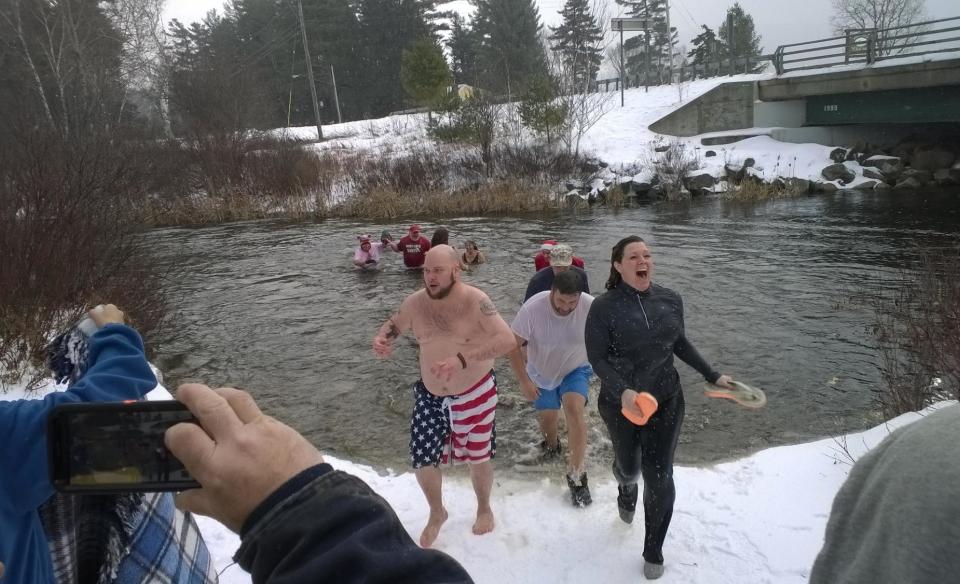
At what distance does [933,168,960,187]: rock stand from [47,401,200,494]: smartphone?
2749cm

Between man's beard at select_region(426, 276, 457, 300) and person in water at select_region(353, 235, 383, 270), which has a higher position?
man's beard at select_region(426, 276, 457, 300)

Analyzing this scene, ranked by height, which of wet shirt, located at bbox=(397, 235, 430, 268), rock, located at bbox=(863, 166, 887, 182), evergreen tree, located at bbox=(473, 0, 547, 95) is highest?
evergreen tree, located at bbox=(473, 0, 547, 95)

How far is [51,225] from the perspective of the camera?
706 cm

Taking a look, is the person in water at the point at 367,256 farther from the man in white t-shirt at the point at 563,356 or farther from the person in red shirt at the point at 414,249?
the man in white t-shirt at the point at 563,356

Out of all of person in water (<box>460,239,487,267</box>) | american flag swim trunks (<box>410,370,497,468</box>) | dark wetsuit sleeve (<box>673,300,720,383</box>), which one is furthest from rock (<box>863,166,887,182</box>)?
american flag swim trunks (<box>410,370,497,468</box>)

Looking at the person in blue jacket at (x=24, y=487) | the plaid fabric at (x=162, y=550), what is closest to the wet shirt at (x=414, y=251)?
the plaid fabric at (x=162, y=550)

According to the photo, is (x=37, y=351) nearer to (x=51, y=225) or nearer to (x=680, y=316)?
(x=51, y=225)

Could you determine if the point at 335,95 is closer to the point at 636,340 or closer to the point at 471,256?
the point at 471,256

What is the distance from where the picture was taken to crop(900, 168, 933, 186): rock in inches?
881

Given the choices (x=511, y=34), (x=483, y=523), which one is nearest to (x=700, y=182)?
(x=483, y=523)

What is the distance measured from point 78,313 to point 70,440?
21.5 feet

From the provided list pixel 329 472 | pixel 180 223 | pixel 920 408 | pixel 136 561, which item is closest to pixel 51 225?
pixel 136 561

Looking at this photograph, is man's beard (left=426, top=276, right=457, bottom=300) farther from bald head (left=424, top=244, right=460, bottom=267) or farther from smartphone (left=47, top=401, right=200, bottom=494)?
smartphone (left=47, top=401, right=200, bottom=494)

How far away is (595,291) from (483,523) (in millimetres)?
6928
